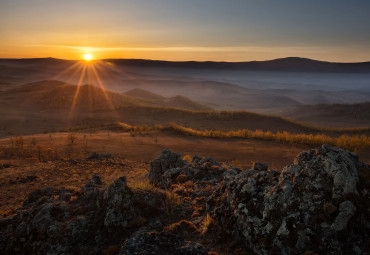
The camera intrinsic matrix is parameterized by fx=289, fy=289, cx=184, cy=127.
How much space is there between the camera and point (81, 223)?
4488mm

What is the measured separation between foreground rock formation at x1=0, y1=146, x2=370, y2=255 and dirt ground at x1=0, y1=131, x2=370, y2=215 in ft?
8.32

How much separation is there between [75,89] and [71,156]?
35.5 metres

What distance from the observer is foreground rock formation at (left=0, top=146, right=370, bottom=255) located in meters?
3.28

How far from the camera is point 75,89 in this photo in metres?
45.3

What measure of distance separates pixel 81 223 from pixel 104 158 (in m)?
7.87

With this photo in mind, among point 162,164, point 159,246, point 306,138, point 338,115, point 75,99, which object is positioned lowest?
point 338,115

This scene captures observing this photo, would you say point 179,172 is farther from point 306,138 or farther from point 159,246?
point 306,138

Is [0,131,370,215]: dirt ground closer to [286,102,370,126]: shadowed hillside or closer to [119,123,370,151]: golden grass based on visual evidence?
[119,123,370,151]: golden grass

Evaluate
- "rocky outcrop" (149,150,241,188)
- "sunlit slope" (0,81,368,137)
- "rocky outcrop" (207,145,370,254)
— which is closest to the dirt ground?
"rocky outcrop" (149,150,241,188)

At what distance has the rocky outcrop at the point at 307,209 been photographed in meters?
3.20

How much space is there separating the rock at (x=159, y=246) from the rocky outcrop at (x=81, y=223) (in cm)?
54

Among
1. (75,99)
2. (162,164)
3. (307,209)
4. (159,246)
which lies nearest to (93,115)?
(75,99)

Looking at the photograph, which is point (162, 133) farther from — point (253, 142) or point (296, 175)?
point (296, 175)

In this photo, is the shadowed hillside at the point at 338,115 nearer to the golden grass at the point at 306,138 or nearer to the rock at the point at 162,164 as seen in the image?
the golden grass at the point at 306,138
